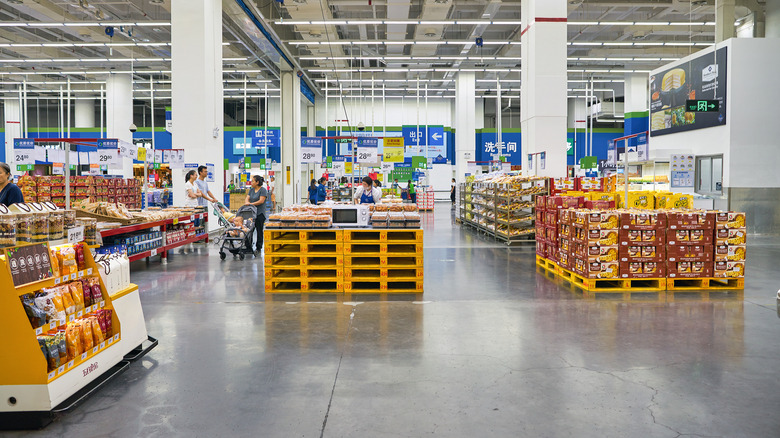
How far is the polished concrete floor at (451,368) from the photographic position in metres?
3.28

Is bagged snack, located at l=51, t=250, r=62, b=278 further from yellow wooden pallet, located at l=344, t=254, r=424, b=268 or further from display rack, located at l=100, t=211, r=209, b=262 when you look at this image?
display rack, located at l=100, t=211, r=209, b=262

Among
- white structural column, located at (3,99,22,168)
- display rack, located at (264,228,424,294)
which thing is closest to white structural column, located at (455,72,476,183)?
display rack, located at (264,228,424,294)

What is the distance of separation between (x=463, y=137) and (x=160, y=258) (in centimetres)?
1891

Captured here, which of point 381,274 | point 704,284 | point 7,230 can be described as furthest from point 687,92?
point 7,230

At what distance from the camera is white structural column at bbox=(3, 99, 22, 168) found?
91.4 feet

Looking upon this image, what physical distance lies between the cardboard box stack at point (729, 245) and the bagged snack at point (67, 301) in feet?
24.2

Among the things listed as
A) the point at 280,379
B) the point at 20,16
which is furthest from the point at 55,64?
the point at 280,379

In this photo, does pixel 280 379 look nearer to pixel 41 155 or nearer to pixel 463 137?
pixel 41 155

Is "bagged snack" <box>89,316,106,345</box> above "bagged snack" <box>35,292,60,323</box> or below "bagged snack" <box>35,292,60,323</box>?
below

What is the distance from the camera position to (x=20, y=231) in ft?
12.3

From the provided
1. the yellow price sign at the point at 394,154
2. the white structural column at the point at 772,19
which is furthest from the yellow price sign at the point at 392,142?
the white structural column at the point at 772,19

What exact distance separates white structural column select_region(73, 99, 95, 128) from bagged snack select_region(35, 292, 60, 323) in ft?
104

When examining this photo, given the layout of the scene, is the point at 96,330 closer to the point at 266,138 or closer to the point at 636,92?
the point at 266,138

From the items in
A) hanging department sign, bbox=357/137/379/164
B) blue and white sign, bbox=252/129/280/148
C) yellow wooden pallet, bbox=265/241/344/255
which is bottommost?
yellow wooden pallet, bbox=265/241/344/255
